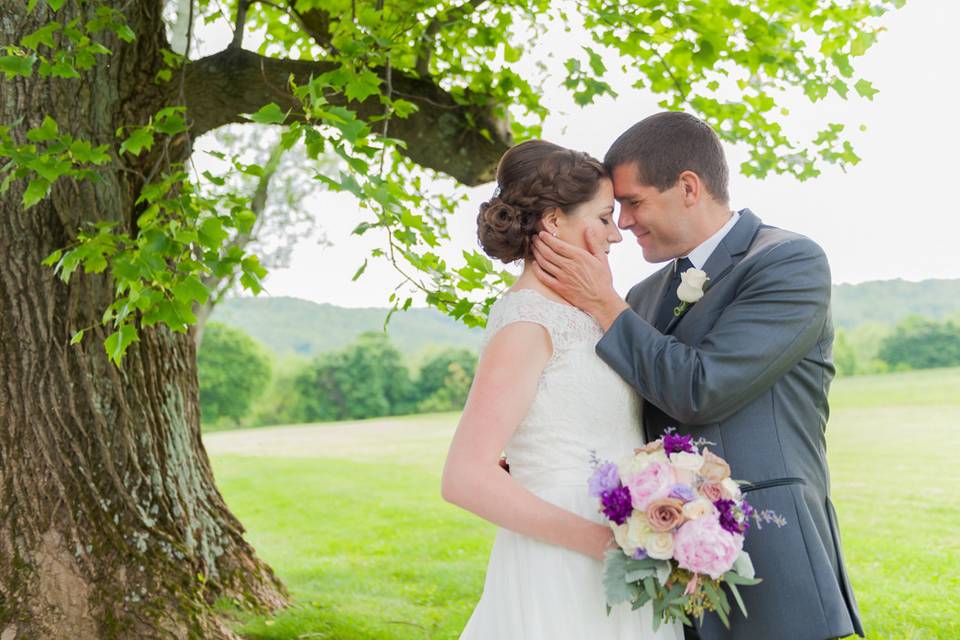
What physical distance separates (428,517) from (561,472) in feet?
42.2

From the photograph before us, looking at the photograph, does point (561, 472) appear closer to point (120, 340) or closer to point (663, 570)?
point (663, 570)

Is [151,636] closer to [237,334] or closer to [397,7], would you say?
[397,7]

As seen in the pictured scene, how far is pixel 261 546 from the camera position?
1354 centimetres

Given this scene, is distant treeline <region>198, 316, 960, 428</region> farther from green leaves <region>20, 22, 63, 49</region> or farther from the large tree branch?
green leaves <region>20, 22, 63, 49</region>

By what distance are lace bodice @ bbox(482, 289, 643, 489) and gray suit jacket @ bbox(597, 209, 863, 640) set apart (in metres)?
0.09

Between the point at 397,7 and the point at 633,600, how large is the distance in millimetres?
4338

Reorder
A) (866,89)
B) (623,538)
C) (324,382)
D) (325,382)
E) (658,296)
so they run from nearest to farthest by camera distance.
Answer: (623,538) → (658,296) → (866,89) → (325,382) → (324,382)

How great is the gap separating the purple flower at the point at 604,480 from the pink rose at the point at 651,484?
57 millimetres

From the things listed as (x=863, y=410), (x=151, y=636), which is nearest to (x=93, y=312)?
(x=151, y=636)

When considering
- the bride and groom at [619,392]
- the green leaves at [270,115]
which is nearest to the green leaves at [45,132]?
the green leaves at [270,115]

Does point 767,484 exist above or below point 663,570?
above

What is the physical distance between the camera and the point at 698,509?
2195 mm

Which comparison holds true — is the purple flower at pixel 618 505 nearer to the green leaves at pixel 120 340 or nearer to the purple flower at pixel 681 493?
the purple flower at pixel 681 493

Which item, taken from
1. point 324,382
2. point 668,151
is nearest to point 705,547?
point 668,151
